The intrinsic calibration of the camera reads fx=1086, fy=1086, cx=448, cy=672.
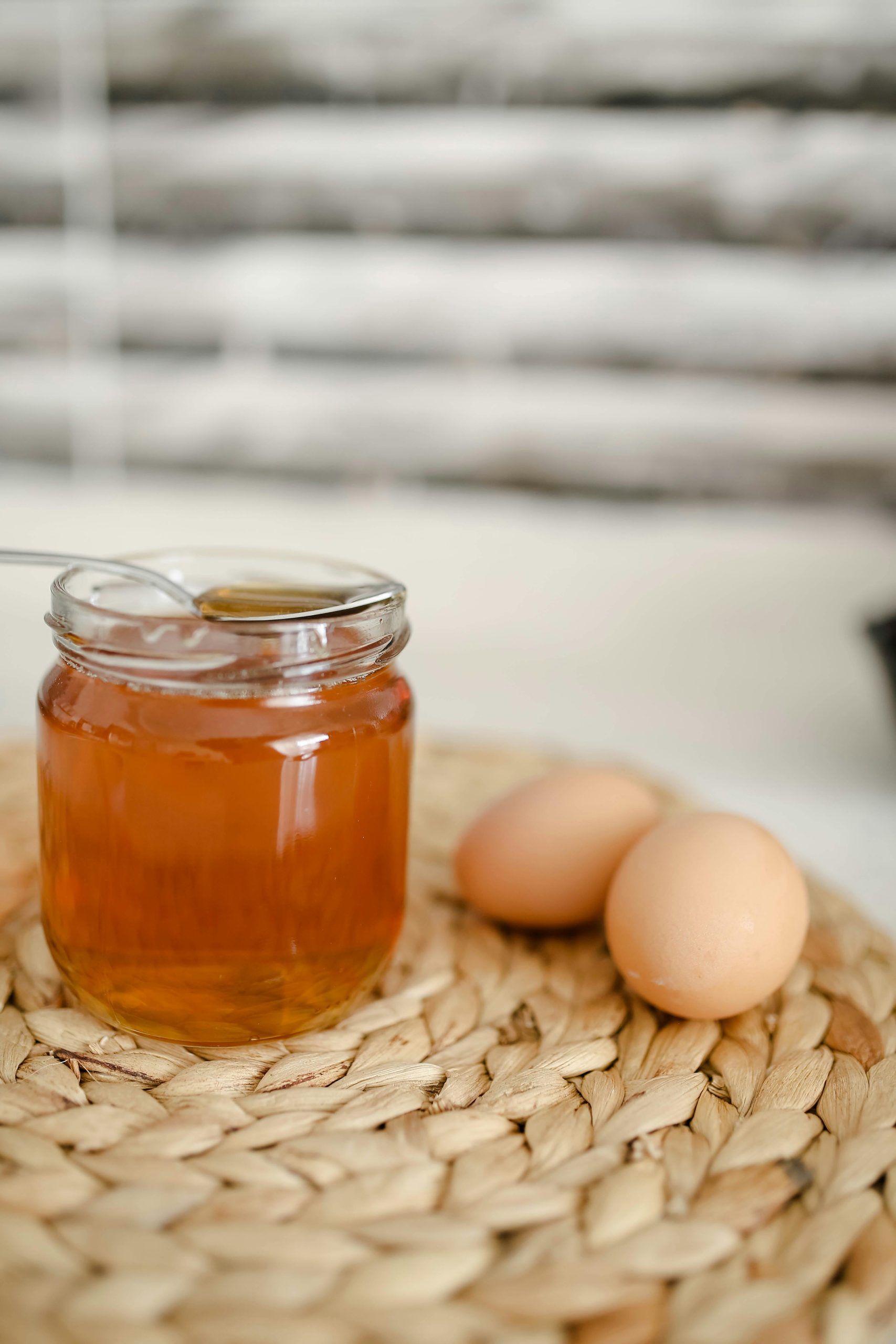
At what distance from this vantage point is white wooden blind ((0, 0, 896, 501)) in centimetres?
109

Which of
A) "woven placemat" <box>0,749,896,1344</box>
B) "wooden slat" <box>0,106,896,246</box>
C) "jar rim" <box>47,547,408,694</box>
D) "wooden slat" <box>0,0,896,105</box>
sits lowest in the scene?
"woven placemat" <box>0,749,896,1344</box>

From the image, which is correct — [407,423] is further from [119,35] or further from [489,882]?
[489,882]

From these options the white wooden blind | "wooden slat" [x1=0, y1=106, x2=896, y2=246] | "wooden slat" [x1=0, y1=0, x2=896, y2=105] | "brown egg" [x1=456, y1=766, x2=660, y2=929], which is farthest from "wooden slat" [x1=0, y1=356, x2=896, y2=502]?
"brown egg" [x1=456, y1=766, x2=660, y2=929]

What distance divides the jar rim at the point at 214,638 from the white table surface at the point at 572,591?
51 cm

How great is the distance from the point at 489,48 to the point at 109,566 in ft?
2.82

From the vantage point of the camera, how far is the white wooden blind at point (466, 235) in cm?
109

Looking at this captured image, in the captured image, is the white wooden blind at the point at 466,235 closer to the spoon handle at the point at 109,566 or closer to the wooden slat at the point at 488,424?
the wooden slat at the point at 488,424

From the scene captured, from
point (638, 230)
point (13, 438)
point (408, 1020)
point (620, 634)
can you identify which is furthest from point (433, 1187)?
point (13, 438)

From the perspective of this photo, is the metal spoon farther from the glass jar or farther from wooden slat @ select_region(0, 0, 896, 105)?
wooden slat @ select_region(0, 0, 896, 105)

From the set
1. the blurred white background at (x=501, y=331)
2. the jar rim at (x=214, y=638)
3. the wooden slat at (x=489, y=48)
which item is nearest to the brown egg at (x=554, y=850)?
the jar rim at (x=214, y=638)

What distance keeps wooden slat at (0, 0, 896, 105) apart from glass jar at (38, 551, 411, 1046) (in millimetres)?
830

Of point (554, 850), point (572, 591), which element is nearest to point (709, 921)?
point (554, 850)

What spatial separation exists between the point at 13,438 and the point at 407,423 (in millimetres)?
473

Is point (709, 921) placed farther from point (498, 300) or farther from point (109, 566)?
point (498, 300)
